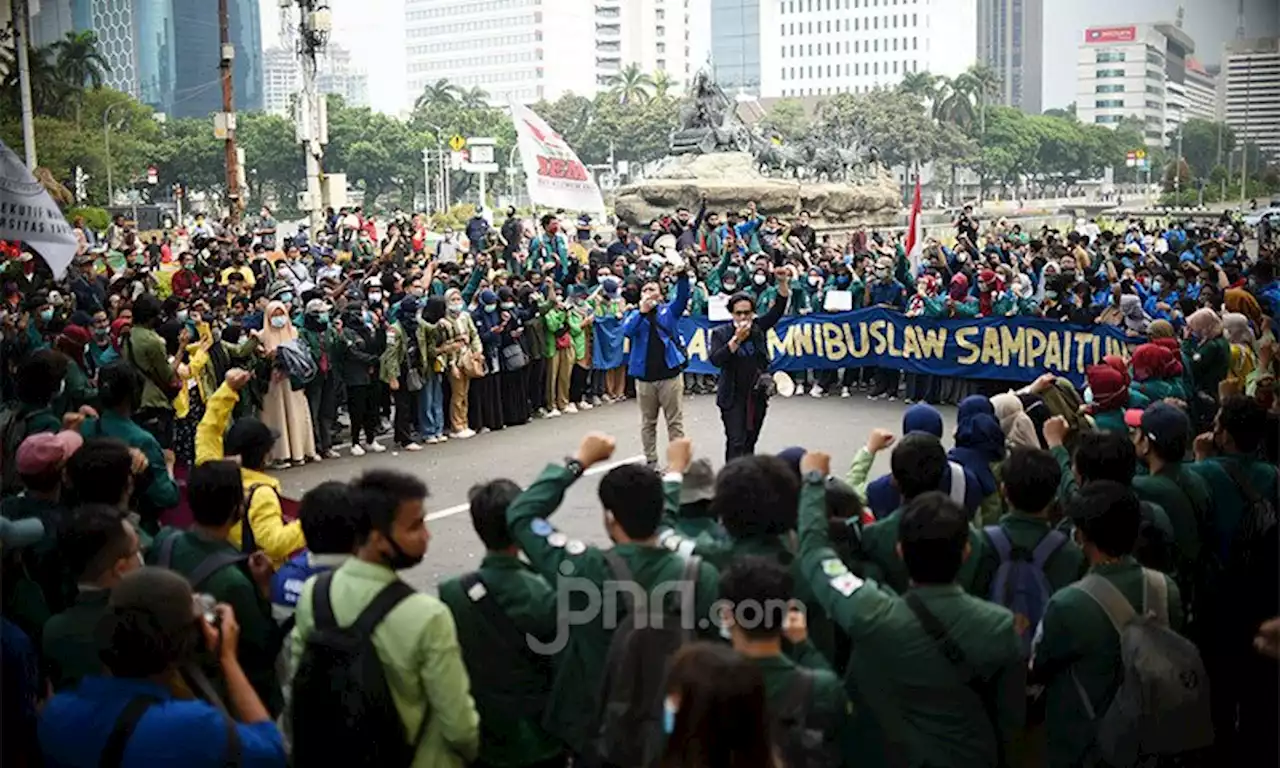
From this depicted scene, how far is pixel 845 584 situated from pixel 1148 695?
109 cm

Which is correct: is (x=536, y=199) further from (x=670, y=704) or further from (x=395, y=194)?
(x=395, y=194)

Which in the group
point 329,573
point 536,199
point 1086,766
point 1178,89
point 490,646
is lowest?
point 1086,766

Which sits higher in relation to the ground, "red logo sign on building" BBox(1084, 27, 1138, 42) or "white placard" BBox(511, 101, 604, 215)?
"red logo sign on building" BBox(1084, 27, 1138, 42)

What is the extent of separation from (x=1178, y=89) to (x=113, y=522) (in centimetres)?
21506

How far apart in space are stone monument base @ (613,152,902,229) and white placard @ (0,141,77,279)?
2457cm

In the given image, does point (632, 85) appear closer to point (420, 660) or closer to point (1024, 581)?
point (1024, 581)

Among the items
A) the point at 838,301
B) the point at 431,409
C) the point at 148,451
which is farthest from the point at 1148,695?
the point at 838,301

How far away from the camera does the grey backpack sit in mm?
4438

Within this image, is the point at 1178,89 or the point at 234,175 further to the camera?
the point at 1178,89

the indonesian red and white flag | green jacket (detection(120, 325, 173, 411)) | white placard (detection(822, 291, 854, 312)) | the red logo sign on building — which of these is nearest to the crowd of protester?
green jacket (detection(120, 325, 173, 411))

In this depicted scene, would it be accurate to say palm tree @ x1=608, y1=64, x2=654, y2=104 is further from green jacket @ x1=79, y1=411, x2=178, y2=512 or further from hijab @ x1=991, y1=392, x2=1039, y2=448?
green jacket @ x1=79, y1=411, x2=178, y2=512

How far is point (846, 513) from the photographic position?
526 centimetres

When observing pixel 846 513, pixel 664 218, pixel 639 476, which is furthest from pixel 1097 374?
pixel 664 218

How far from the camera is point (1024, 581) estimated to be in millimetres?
5051
